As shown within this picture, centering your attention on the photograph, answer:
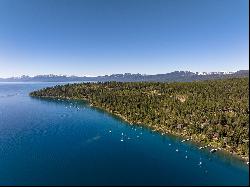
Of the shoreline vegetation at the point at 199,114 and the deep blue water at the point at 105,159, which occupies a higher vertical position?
the shoreline vegetation at the point at 199,114

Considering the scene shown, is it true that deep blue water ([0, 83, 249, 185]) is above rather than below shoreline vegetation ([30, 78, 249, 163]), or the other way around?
below

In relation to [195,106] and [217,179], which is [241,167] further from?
[195,106]

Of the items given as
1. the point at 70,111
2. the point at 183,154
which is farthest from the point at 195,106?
the point at 70,111

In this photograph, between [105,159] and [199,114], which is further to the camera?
[199,114]

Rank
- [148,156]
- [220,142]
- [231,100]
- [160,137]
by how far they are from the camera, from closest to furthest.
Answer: [148,156] < [220,142] < [160,137] < [231,100]

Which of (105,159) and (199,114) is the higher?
(199,114)

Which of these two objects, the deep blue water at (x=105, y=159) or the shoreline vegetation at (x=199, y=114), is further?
the shoreline vegetation at (x=199, y=114)

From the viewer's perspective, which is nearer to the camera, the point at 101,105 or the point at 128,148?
the point at 128,148

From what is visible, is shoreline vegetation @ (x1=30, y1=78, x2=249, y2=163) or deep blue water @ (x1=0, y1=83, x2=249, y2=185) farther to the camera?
shoreline vegetation @ (x1=30, y1=78, x2=249, y2=163)
